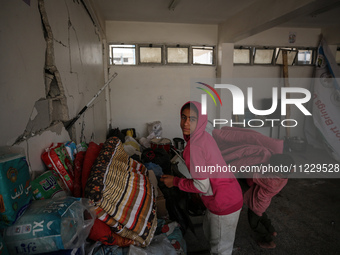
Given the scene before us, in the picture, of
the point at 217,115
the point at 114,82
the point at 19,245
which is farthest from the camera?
the point at 217,115

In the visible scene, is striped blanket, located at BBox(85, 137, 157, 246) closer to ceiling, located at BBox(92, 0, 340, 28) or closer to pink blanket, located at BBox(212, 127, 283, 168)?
pink blanket, located at BBox(212, 127, 283, 168)

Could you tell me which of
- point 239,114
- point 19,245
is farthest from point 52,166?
point 239,114

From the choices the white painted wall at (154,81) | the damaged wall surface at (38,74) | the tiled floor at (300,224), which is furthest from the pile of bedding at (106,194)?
the white painted wall at (154,81)

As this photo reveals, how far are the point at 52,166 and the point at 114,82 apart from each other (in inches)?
137

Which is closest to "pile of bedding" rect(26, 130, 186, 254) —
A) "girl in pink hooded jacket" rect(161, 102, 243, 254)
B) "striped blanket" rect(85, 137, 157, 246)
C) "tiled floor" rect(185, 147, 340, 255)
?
"striped blanket" rect(85, 137, 157, 246)

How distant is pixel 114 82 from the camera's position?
435 centimetres

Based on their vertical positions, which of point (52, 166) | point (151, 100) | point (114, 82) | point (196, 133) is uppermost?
point (114, 82)

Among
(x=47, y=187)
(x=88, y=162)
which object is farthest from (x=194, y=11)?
(x=47, y=187)

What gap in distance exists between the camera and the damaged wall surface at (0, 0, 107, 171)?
2.64 ft

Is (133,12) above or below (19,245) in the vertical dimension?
above

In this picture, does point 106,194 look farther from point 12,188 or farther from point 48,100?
point 48,100

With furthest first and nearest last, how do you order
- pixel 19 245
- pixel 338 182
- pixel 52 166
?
pixel 338 182 < pixel 52 166 < pixel 19 245

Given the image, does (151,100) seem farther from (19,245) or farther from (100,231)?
(19,245)

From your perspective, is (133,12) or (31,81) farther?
(133,12)
